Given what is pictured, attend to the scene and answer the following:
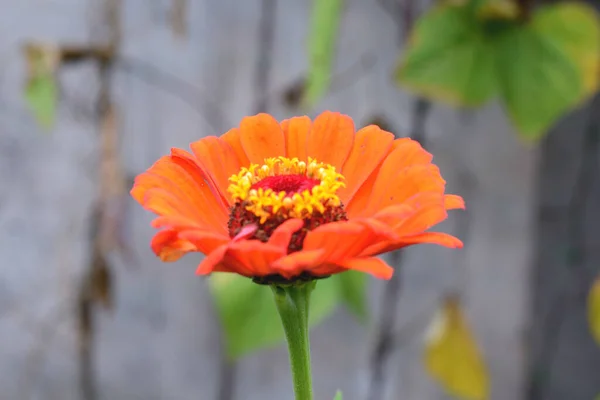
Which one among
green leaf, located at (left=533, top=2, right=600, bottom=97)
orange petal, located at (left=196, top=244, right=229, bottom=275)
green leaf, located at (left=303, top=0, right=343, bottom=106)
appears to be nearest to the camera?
orange petal, located at (left=196, top=244, right=229, bottom=275)

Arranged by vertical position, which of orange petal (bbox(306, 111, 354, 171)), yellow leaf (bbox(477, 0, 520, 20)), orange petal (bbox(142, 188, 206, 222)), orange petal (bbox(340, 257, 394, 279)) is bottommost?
orange petal (bbox(340, 257, 394, 279))

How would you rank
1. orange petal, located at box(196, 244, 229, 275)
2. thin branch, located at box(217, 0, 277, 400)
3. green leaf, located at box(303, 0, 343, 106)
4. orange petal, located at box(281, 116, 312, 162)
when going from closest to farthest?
orange petal, located at box(196, 244, 229, 275) → orange petal, located at box(281, 116, 312, 162) → green leaf, located at box(303, 0, 343, 106) → thin branch, located at box(217, 0, 277, 400)

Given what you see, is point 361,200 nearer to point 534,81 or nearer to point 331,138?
point 331,138

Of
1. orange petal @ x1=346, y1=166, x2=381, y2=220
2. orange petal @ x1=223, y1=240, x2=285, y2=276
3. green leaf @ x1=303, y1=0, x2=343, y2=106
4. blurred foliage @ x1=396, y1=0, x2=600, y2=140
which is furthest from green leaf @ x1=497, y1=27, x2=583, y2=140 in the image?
orange petal @ x1=223, y1=240, x2=285, y2=276

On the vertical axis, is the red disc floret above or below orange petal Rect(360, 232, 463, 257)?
above

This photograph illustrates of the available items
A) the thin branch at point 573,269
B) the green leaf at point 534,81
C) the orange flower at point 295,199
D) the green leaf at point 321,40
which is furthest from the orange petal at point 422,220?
the thin branch at point 573,269

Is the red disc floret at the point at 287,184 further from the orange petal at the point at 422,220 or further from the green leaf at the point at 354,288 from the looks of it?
the green leaf at the point at 354,288

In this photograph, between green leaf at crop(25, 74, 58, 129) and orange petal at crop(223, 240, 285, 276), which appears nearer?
orange petal at crop(223, 240, 285, 276)

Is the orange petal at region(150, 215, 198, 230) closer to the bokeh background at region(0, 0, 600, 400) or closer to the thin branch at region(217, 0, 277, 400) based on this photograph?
the bokeh background at region(0, 0, 600, 400)
